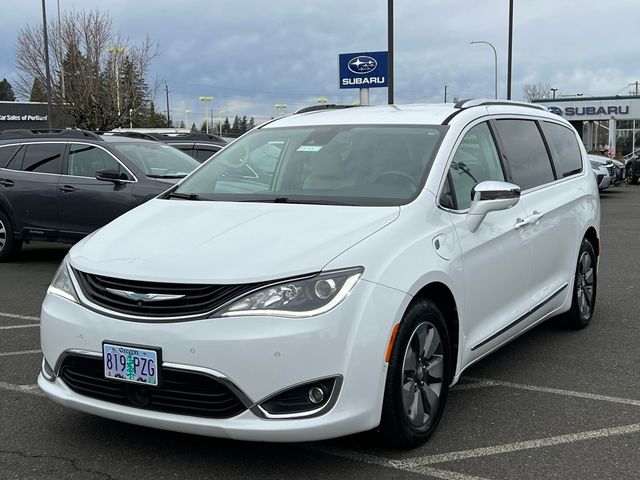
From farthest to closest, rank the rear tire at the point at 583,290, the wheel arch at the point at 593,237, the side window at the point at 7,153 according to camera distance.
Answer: the side window at the point at 7,153 < the wheel arch at the point at 593,237 < the rear tire at the point at 583,290

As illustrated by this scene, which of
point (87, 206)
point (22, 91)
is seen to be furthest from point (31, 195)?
point (22, 91)

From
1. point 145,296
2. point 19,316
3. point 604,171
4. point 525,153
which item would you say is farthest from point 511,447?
point 604,171

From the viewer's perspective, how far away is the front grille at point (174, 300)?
3.19m

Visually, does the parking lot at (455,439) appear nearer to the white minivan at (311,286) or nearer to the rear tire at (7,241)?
the white minivan at (311,286)

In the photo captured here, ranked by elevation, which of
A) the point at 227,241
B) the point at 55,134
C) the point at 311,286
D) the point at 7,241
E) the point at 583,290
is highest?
the point at 55,134

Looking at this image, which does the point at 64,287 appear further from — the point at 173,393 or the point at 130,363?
the point at 173,393

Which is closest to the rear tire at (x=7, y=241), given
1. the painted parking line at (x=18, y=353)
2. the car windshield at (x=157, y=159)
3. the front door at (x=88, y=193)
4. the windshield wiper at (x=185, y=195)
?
the front door at (x=88, y=193)

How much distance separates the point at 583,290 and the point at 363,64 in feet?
30.8

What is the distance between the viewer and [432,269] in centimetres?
363

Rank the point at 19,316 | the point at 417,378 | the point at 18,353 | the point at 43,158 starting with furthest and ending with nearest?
1. the point at 43,158
2. the point at 19,316
3. the point at 18,353
4. the point at 417,378

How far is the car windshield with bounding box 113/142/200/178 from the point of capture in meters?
9.60

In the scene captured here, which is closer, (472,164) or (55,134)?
(472,164)

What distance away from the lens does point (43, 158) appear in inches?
401

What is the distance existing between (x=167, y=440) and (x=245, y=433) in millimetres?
839
